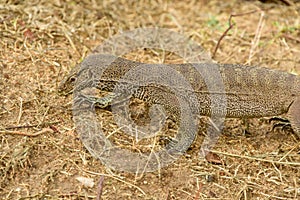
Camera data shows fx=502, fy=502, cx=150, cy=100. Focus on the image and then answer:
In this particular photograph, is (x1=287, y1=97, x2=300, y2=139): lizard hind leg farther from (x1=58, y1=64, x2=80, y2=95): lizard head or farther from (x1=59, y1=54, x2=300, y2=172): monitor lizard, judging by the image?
(x1=58, y1=64, x2=80, y2=95): lizard head

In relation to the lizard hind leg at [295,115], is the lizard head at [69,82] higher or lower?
higher

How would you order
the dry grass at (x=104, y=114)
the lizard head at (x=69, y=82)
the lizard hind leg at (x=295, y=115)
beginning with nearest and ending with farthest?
the dry grass at (x=104, y=114), the lizard hind leg at (x=295, y=115), the lizard head at (x=69, y=82)

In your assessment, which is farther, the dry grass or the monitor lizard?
the monitor lizard

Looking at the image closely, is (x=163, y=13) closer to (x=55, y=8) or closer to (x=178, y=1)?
(x=178, y=1)

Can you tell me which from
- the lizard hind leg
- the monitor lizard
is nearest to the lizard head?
the monitor lizard

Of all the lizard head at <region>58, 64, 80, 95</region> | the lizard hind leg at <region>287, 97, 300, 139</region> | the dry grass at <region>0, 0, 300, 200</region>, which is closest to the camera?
the dry grass at <region>0, 0, 300, 200</region>

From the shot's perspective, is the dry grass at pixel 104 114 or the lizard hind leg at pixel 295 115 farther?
the lizard hind leg at pixel 295 115

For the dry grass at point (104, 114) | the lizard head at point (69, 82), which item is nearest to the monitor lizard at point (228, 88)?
the lizard head at point (69, 82)

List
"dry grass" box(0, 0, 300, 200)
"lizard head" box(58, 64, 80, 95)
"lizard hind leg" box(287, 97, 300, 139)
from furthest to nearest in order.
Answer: "lizard head" box(58, 64, 80, 95)
"lizard hind leg" box(287, 97, 300, 139)
"dry grass" box(0, 0, 300, 200)

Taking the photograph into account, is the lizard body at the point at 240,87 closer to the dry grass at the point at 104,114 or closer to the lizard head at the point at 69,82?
the lizard head at the point at 69,82

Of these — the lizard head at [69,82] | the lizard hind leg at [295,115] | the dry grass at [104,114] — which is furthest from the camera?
the lizard head at [69,82]
